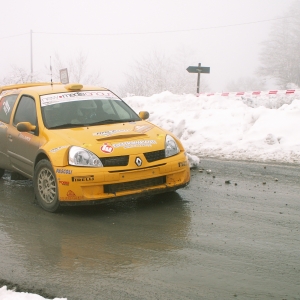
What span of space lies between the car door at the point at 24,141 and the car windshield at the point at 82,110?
0.22 m

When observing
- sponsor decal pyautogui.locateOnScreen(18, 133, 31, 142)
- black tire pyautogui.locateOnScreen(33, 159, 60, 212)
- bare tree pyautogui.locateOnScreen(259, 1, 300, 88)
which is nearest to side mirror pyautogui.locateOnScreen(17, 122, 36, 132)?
sponsor decal pyautogui.locateOnScreen(18, 133, 31, 142)

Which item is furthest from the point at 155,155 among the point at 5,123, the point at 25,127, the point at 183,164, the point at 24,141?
the point at 5,123

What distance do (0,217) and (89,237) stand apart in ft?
4.93

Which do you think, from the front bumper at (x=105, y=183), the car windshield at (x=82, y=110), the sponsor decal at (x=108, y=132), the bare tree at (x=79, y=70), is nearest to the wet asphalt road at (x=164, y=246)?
the front bumper at (x=105, y=183)

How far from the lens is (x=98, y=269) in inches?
178

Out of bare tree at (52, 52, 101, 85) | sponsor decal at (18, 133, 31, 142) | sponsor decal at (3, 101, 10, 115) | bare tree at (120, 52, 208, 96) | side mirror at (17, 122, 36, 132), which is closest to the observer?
side mirror at (17, 122, 36, 132)

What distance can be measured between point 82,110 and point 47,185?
1.38 meters

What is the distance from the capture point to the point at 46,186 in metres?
6.57

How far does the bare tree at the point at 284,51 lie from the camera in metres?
65.7

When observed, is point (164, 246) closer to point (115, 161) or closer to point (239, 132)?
point (115, 161)

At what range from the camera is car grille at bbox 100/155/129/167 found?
244 inches

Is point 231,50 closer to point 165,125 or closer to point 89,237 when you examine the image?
point 165,125

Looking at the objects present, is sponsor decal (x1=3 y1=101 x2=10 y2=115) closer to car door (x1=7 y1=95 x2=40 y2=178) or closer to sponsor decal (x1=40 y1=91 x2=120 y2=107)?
car door (x1=7 y1=95 x2=40 y2=178)

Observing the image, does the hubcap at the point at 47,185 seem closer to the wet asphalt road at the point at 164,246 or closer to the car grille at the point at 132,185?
the wet asphalt road at the point at 164,246
